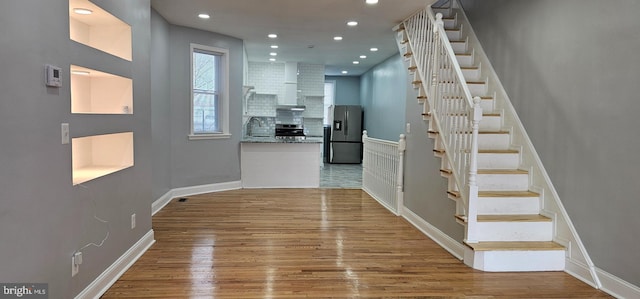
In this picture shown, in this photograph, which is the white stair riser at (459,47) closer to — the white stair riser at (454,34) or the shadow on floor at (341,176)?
the white stair riser at (454,34)

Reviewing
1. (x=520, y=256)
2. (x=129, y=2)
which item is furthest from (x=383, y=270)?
(x=129, y=2)

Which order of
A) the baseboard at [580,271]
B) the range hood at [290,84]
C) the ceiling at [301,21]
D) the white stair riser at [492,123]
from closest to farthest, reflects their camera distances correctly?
the baseboard at [580,271], the white stair riser at [492,123], the ceiling at [301,21], the range hood at [290,84]

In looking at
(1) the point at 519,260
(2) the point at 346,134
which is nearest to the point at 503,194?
(1) the point at 519,260

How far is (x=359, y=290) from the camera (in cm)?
279

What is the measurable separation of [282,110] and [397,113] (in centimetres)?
304

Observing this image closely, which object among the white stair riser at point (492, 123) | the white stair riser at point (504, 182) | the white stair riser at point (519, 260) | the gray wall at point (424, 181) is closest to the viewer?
the white stair riser at point (519, 260)

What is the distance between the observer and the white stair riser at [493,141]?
159 inches

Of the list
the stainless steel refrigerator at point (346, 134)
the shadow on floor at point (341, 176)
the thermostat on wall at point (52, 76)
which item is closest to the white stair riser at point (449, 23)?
the shadow on floor at point (341, 176)

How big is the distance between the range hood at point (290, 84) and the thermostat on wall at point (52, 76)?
6.86 meters

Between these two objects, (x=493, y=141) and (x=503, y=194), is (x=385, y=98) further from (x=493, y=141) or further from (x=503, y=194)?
(x=503, y=194)

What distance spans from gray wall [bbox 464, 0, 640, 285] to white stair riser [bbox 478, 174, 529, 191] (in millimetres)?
307

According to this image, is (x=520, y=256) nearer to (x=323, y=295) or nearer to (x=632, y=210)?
(x=632, y=210)

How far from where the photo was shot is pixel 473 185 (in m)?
3.27

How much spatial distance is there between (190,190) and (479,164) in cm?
445
